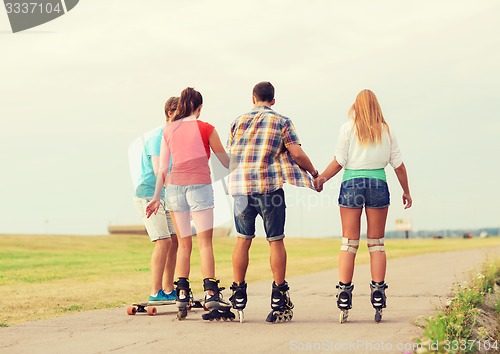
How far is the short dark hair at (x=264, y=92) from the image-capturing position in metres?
8.31

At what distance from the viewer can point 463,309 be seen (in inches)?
309

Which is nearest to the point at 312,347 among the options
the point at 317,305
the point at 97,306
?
the point at 317,305

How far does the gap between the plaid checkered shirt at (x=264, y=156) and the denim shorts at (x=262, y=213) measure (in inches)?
3.1

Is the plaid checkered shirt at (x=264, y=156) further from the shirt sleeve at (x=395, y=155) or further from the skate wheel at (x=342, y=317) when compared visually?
the skate wheel at (x=342, y=317)

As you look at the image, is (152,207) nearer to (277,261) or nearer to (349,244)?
(277,261)

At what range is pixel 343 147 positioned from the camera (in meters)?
8.15

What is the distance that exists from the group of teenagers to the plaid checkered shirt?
0.04ft

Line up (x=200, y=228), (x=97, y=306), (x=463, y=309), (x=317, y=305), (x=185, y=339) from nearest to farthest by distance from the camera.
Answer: (x=185, y=339) < (x=463, y=309) < (x=200, y=228) < (x=317, y=305) < (x=97, y=306)

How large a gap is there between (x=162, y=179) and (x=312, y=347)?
302 cm

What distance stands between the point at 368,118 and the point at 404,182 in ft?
3.06

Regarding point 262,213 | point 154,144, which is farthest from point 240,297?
point 154,144

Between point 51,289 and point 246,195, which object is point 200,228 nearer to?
point 246,195

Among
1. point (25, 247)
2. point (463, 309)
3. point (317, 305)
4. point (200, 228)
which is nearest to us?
point (463, 309)

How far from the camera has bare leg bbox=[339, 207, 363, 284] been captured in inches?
321
